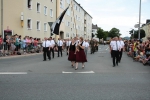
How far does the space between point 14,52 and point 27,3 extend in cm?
1431

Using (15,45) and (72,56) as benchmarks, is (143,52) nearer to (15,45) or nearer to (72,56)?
(72,56)

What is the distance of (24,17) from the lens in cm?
3328

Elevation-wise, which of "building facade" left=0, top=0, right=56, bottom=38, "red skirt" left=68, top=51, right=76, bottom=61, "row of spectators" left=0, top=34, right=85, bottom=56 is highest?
"building facade" left=0, top=0, right=56, bottom=38

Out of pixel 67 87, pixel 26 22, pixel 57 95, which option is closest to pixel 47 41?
pixel 67 87

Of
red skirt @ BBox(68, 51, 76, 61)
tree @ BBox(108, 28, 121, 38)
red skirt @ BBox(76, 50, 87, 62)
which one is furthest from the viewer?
tree @ BBox(108, 28, 121, 38)

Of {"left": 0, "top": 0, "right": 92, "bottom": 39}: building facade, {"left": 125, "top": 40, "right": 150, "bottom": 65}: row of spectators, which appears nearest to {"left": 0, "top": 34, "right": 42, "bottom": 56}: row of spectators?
{"left": 0, "top": 0, "right": 92, "bottom": 39}: building facade

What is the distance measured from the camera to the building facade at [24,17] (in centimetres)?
3294

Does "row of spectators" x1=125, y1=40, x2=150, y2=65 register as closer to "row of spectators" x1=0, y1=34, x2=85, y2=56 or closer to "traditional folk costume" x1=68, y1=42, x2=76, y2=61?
"traditional folk costume" x1=68, y1=42, x2=76, y2=61

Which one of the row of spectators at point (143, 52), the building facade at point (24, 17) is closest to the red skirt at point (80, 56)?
the row of spectators at point (143, 52)

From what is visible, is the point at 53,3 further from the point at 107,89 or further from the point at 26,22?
the point at 107,89

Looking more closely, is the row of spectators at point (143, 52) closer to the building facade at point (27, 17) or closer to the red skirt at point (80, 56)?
the red skirt at point (80, 56)

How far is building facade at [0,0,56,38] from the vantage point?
32.9 metres

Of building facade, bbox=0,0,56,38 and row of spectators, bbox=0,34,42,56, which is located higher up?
building facade, bbox=0,0,56,38

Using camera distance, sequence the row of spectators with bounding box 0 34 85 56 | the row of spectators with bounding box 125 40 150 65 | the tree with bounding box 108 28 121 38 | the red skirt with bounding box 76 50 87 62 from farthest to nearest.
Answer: the tree with bounding box 108 28 121 38 → the row of spectators with bounding box 0 34 85 56 → the row of spectators with bounding box 125 40 150 65 → the red skirt with bounding box 76 50 87 62
